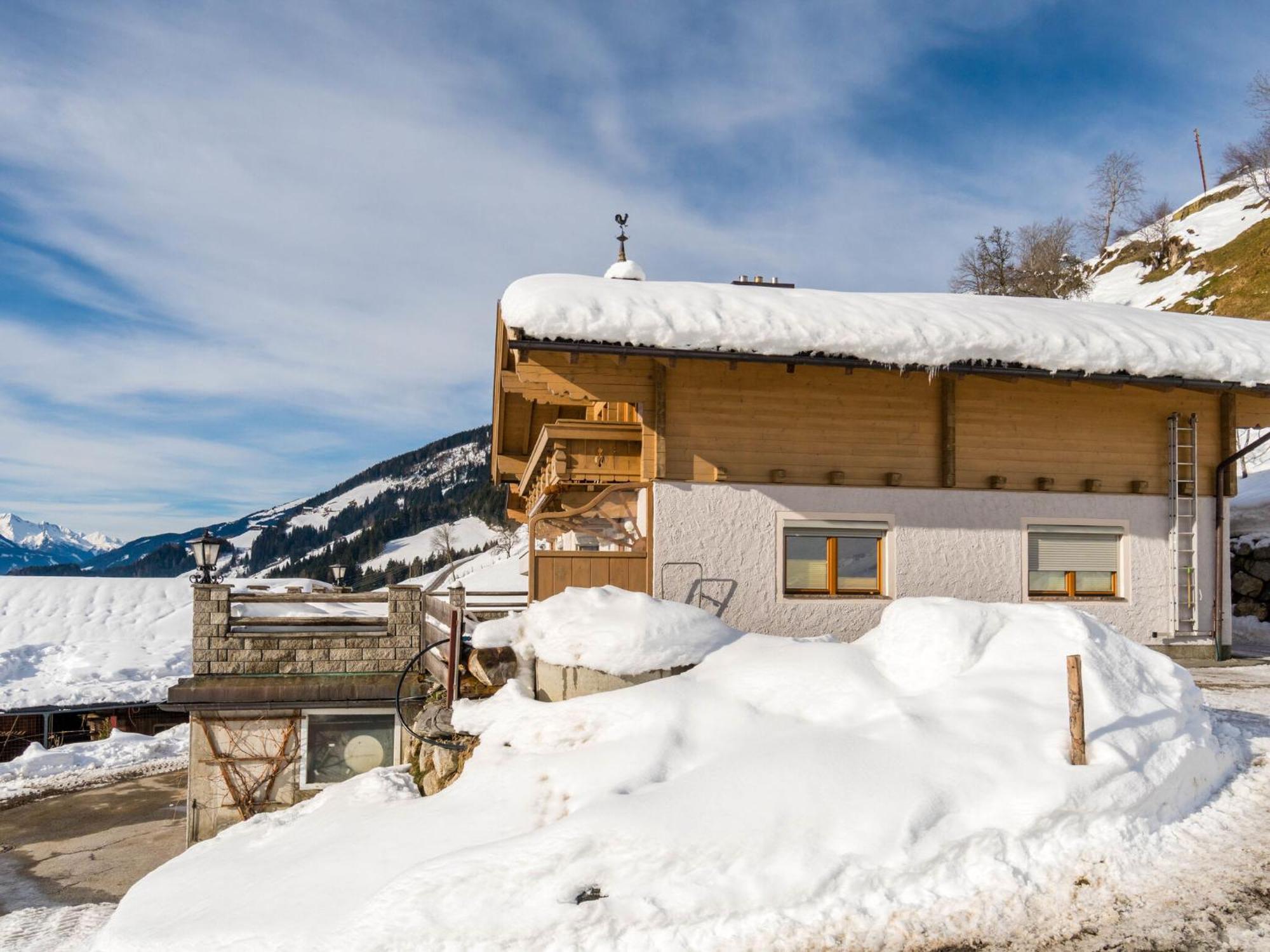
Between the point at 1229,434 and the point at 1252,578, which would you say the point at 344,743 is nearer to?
the point at 1229,434

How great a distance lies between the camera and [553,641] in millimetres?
8539

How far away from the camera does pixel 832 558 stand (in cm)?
1205

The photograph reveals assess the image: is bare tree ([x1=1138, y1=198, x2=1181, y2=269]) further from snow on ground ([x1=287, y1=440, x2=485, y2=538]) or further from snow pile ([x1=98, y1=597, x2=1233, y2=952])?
snow on ground ([x1=287, y1=440, x2=485, y2=538])

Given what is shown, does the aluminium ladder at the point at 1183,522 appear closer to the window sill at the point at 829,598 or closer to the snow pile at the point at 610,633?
the window sill at the point at 829,598

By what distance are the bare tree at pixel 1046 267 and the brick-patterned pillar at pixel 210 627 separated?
32789 mm

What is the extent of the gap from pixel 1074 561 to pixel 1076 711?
7389mm

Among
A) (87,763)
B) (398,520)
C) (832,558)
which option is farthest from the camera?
(398,520)

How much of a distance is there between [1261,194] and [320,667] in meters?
63.9

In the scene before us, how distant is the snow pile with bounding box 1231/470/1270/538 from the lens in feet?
59.7

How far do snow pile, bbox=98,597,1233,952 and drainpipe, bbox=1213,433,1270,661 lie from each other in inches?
272

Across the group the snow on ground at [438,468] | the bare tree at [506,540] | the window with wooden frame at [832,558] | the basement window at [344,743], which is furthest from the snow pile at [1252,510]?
the snow on ground at [438,468]

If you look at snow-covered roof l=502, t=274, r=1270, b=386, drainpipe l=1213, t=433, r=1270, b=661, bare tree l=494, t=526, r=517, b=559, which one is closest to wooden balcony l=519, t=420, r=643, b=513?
snow-covered roof l=502, t=274, r=1270, b=386

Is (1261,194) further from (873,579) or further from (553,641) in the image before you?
(553,641)

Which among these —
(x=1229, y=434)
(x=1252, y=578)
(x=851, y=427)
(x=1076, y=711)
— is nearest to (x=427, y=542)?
(x=1252, y=578)
